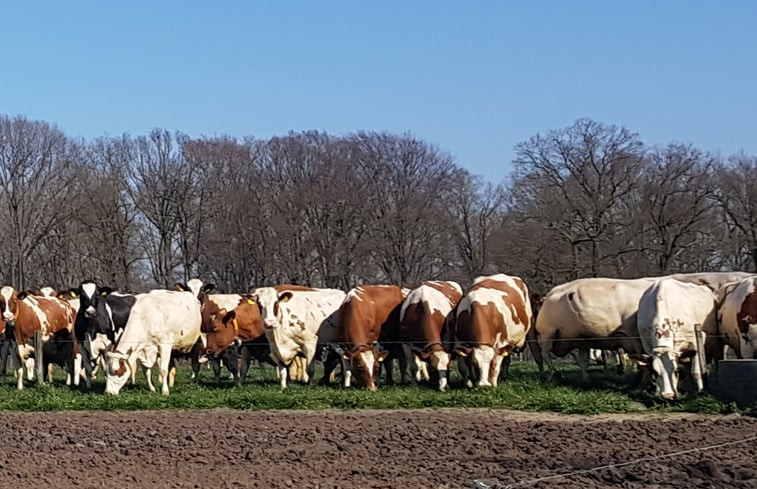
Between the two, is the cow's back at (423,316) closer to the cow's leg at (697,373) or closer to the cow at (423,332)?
the cow at (423,332)

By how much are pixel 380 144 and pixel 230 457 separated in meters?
46.8

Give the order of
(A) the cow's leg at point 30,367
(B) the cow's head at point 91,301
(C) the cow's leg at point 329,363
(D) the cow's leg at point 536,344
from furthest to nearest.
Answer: (A) the cow's leg at point 30,367 < (D) the cow's leg at point 536,344 < (B) the cow's head at point 91,301 < (C) the cow's leg at point 329,363

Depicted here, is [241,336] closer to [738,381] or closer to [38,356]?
[38,356]

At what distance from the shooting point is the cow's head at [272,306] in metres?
22.0

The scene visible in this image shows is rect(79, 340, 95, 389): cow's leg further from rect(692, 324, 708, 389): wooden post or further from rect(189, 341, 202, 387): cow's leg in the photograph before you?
rect(692, 324, 708, 389): wooden post

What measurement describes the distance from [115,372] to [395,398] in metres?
6.23

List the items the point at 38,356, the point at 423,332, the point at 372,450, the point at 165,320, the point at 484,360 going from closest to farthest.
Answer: the point at 372,450, the point at 484,360, the point at 423,332, the point at 165,320, the point at 38,356

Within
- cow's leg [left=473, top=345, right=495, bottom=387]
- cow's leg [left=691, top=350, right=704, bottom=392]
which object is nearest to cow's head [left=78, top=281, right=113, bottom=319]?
cow's leg [left=473, top=345, right=495, bottom=387]

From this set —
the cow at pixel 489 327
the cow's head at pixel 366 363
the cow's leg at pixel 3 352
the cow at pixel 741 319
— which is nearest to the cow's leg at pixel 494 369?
the cow at pixel 489 327

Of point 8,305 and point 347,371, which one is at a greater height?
point 8,305

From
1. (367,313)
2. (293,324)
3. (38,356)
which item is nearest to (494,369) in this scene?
(367,313)

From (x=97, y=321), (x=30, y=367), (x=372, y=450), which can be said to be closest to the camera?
(x=372, y=450)

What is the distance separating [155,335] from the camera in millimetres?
21859

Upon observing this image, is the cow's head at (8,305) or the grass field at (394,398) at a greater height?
the cow's head at (8,305)
